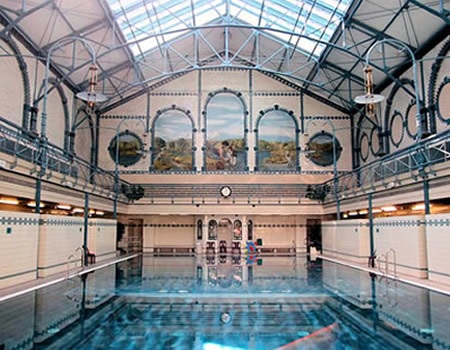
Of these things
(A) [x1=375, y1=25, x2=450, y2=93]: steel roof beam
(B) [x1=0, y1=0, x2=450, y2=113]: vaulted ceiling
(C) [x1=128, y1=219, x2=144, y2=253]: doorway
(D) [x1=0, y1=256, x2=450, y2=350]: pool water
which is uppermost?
(B) [x1=0, y1=0, x2=450, y2=113]: vaulted ceiling

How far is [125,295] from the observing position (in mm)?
10867

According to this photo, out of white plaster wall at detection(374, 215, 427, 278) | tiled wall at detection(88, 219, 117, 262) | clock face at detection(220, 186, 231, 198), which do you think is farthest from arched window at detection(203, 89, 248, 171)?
white plaster wall at detection(374, 215, 427, 278)

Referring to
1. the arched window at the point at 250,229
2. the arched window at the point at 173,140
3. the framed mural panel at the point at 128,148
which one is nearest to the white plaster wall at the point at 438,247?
the arched window at the point at 250,229

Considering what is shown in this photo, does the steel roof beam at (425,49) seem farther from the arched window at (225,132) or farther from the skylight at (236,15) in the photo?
the arched window at (225,132)

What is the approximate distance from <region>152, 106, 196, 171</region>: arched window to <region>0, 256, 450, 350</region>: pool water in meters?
17.8

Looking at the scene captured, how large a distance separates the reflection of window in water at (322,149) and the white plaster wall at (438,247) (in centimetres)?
1716

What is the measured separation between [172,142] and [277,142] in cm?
828

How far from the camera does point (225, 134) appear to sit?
104ft

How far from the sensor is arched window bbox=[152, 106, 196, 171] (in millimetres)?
31156

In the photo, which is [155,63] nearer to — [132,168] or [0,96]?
[132,168]

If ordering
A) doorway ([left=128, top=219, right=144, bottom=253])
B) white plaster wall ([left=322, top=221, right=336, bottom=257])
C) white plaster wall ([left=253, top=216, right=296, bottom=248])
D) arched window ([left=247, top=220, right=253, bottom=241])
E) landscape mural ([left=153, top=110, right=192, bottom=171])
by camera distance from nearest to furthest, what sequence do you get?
white plaster wall ([left=322, top=221, right=336, bottom=257]) < arched window ([left=247, top=220, right=253, bottom=241]) < white plaster wall ([left=253, top=216, right=296, bottom=248]) < landscape mural ([left=153, top=110, right=192, bottom=171]) < doorway ([left=128, top=219, right=144, bottom=253])

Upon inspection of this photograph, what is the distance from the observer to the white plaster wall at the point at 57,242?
1480 cm

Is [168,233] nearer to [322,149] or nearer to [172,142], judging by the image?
[172,142]

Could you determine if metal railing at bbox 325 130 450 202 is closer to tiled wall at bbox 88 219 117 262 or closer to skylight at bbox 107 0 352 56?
skylight at bbox 107 0 352 56
